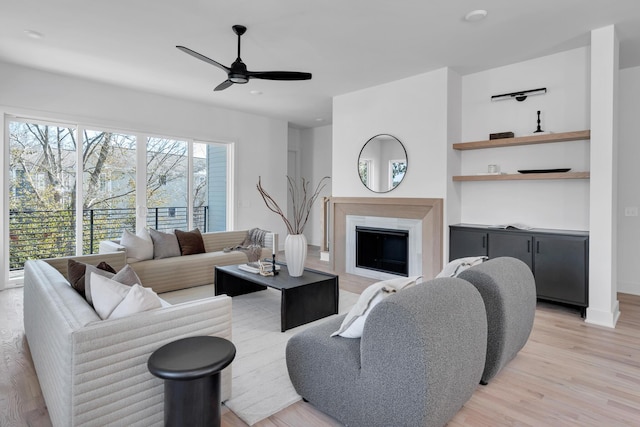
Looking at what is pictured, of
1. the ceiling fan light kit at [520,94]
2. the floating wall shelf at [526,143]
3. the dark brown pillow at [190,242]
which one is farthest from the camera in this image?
the dark brown pillow at [190,242]

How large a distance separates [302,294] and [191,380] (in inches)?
70.1

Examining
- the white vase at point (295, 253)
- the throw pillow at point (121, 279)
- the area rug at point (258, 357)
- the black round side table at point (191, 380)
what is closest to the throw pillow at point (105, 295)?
the throw pillow at point (121, 279)

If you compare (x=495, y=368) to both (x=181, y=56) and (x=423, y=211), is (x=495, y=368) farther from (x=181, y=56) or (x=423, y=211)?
(x=181, y=56)

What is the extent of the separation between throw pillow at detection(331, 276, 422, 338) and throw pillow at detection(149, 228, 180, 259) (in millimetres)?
3310

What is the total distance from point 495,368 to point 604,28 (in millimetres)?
3273

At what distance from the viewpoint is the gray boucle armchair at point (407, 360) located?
152 centimetres

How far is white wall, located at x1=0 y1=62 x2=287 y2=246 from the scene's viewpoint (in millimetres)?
4516

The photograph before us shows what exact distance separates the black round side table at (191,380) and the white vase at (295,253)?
1.84 meters

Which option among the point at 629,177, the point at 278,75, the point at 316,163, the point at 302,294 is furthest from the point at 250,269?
the point at 316,163

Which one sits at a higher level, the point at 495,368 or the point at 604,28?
the point at 604,28

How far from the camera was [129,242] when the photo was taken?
169 inches

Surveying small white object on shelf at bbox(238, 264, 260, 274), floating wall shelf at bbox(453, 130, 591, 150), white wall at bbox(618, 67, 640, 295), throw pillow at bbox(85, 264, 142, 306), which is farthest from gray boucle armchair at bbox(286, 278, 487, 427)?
white wall at bbox(618, 67, 640, 295)

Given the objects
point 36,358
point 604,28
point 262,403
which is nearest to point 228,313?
point 262,403

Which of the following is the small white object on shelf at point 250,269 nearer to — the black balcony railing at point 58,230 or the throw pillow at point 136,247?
the throw pillow at point 136,247
